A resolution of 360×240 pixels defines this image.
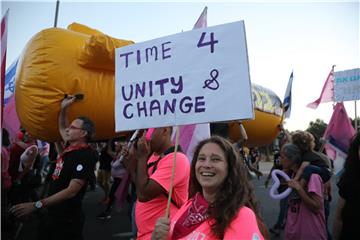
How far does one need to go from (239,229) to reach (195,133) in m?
1.94

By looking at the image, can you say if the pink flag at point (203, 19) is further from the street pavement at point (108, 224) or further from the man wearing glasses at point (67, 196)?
the street pavement at point (108, 224)

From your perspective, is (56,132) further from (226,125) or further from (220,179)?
(220,179)

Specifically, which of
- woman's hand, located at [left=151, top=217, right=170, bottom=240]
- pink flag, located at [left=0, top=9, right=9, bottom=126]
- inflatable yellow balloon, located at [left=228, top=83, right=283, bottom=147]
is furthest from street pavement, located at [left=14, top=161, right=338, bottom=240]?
pink flag, located at [left=0, top=9, right=9, bottom=126]

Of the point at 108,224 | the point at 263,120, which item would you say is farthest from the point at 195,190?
the point at 263,120

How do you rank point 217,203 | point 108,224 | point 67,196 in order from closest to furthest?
point 217,203 → point 67,196 → point 108,224

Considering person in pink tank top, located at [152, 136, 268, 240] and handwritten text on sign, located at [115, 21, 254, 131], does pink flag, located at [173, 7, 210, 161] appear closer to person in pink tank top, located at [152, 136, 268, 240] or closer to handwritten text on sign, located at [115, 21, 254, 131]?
handwritten text on sign, located at [115, 21, 254, 131]

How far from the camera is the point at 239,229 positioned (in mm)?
1549

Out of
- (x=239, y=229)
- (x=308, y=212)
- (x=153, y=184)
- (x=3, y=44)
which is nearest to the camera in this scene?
(x=239, y=229)

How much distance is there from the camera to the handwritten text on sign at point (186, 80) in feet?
6.54

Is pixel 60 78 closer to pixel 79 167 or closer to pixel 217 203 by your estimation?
pixel 79 167

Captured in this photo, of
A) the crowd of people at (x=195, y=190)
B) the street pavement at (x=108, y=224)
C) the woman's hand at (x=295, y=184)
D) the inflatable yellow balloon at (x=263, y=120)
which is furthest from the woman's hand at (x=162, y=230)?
the inflatable yellow balloon at (x=263, y=120)

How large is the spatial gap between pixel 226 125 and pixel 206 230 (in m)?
3.85

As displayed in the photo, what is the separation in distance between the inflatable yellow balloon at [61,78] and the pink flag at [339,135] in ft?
9.61

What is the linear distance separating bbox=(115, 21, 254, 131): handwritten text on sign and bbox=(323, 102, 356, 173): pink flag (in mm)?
3474
